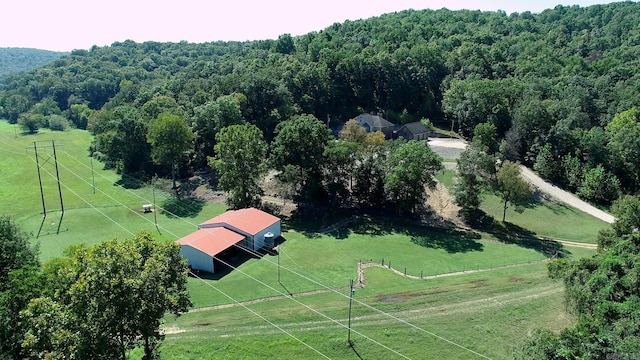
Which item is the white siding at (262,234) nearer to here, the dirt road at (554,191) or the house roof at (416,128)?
the dirt road at (554,191)

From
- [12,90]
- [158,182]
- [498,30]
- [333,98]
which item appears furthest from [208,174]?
[12,90]

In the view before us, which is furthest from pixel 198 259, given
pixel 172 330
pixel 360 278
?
pixel 360 278

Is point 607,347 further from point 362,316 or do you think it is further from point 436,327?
point 362,316

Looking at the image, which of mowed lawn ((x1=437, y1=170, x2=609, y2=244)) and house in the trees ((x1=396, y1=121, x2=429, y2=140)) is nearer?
mowed lawn ((x1=437, y1=170, x2=609, y2=244))

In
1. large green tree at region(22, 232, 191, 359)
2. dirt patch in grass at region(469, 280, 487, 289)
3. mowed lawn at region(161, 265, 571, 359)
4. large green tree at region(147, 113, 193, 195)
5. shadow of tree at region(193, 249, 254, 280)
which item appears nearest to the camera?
large green tree at region(22, 232, 191, 359)

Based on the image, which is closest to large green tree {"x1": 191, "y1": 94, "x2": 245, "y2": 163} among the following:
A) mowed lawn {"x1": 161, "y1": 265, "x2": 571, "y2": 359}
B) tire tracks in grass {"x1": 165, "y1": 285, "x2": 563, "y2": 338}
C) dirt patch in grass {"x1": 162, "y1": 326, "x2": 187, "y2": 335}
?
mowed lawn {"x1": 161, "y1": 265, "x2": 571, "y2": 359}

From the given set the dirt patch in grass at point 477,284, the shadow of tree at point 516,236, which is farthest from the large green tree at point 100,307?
the shadow of tree at point 516,236

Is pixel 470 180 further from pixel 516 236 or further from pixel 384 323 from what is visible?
pixel 384 323

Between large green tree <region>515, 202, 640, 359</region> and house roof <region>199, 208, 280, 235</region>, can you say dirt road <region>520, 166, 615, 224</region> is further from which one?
house roof <region>199, 208, 280, 235</region>
